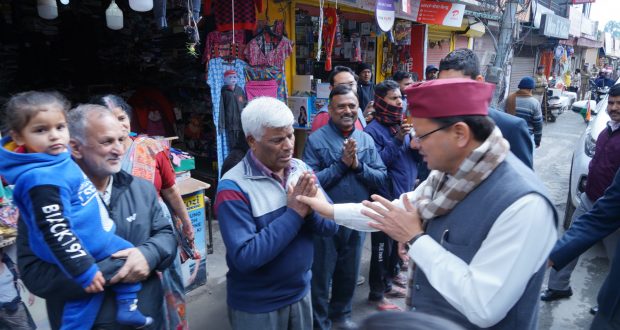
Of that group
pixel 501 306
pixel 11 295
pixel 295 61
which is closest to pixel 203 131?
pixel 295 61

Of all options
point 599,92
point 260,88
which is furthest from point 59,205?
point 599,92

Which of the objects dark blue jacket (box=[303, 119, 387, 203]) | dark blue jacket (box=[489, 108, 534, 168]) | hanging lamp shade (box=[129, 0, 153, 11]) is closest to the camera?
dark blue jacket (box=[489, 108, 534, 168])

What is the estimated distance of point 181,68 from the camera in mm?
5953

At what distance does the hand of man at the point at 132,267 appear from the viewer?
5.69 feet

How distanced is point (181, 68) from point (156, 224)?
4436 millimetres

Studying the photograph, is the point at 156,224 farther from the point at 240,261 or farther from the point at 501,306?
the point at 501,306

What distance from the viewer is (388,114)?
351 centimetres

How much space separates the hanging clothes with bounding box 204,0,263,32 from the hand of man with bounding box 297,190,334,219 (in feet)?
11.3

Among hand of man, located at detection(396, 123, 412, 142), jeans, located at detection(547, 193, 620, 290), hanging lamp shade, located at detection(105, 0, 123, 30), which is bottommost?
jeans, located at detection(547, 193, 620, 290)

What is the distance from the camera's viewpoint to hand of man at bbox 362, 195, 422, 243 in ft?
4.88

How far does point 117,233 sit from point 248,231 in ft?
1.95

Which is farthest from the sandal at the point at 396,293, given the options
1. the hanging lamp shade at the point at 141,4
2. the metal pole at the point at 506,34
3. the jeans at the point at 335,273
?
the metal pole at the point at 506,34

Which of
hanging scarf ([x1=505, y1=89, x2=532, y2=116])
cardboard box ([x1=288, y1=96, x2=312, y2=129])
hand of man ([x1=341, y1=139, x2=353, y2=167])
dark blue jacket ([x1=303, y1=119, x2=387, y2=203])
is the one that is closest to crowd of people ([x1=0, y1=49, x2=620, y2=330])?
hand of man ([x1=341, y1=139, x2=353, y2=167])

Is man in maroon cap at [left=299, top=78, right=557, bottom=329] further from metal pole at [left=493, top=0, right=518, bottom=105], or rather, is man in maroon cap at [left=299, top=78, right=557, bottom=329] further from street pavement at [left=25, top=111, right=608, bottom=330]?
metal pole at [left=493, top=0, right=518, bottom=105]
